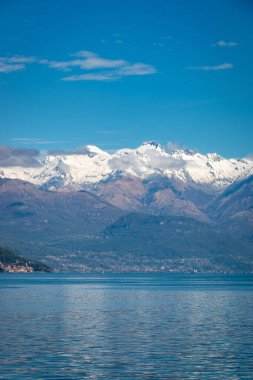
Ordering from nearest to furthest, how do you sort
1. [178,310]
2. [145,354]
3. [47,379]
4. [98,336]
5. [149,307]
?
1. [47,379]
2. [145,354]
3. [98,336]
4. [178,310]
5. [149,307]

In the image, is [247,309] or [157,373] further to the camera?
[247,309]

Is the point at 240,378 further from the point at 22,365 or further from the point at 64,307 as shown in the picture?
the point at 64,307

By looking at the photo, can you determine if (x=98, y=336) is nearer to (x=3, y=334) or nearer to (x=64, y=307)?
(x=3, y=334)

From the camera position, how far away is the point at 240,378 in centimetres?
7125

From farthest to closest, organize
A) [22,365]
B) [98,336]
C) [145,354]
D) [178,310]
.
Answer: [178,310] → [98,336] → [145,354] → [22,365]

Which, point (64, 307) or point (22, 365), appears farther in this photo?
point (64, 307)

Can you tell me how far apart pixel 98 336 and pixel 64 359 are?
21753mm

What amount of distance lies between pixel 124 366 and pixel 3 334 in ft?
101

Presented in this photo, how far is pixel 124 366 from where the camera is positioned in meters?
77.9

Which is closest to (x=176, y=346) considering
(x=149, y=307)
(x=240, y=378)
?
(x=240, y=378)

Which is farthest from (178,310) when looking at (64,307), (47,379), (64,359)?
(47,379)

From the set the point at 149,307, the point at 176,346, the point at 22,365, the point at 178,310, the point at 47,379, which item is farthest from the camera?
the point at 149,307

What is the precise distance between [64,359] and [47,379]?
11.9 m

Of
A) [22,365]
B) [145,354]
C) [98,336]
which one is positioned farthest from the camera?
[98,336]
